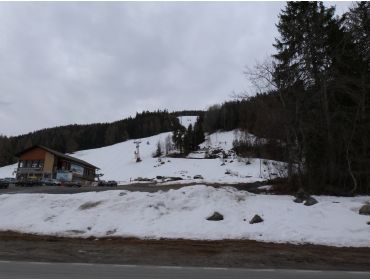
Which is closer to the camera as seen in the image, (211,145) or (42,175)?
(42,175)

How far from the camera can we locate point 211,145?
137000mm

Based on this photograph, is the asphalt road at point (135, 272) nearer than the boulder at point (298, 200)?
Yes

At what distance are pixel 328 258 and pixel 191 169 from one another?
281 feet

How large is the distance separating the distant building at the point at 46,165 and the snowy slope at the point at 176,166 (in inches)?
520

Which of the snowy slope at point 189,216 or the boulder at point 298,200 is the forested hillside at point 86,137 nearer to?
the snowy slope at point 189,216

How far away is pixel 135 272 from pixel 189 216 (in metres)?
9.57

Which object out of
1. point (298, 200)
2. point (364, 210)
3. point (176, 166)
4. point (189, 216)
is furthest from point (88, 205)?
point (176, 166)

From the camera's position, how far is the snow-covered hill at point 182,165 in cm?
8508

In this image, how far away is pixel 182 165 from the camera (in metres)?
103

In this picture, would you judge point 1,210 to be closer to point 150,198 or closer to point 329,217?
point 150,198

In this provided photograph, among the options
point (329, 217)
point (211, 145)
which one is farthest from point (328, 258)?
point (211, 145)

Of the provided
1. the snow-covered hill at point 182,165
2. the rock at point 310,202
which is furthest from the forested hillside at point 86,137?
the rock at point 310,202

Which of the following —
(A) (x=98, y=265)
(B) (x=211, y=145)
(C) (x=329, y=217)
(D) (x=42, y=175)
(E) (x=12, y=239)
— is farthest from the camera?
(B) (x=211, y=145)

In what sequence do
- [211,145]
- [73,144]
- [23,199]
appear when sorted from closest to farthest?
1. [23,199]
2. [211,145]
3. [73,144]
